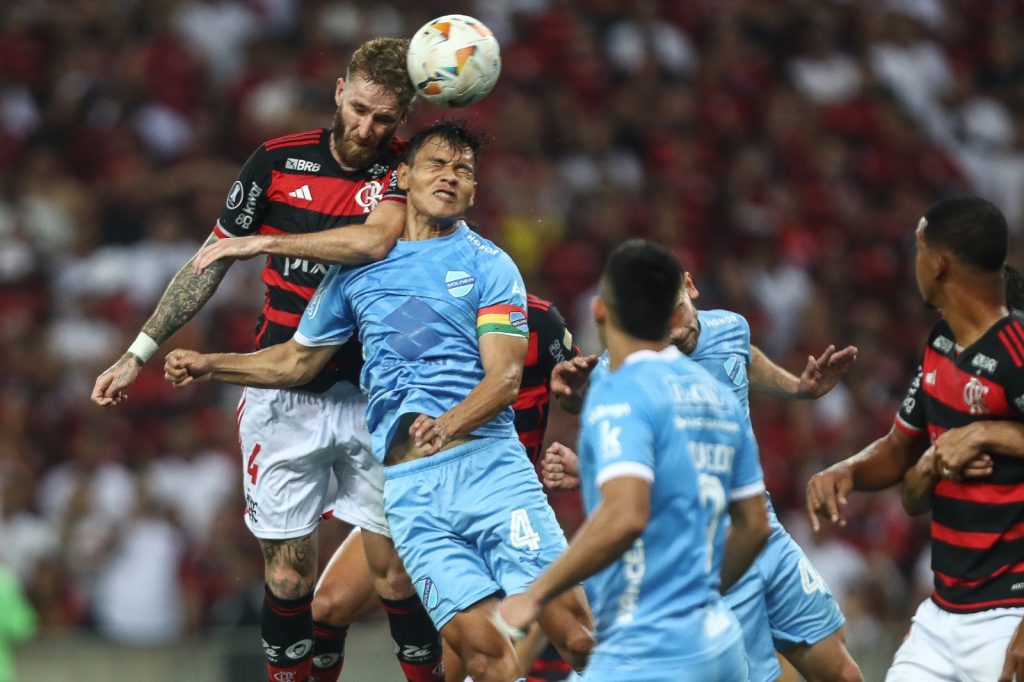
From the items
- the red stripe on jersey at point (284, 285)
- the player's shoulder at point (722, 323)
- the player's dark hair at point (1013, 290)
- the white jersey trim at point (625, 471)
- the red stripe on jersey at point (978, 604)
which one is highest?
the player's dark hair at point (1013, 290)

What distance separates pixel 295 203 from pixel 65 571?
4.73 meters

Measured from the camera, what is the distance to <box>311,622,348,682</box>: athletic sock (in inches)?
278

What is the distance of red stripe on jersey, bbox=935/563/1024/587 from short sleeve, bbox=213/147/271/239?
3265 millimetres

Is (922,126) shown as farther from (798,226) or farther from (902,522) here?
(902,522)

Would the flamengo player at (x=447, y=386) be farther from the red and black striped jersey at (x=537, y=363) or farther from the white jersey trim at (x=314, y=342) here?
the red and black striped jersey at (x=537, y=363)

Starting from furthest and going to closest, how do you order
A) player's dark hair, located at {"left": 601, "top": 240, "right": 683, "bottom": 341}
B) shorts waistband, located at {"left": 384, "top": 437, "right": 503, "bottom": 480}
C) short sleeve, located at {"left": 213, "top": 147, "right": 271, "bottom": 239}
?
1. short sleeve, located at {"left": 213, "top": 147, "right": 271, "bottom": 239}
2. shorts waistband, located at {"left": 384, "top": 437, "right": 503, "bottom": 480}
3. player's dark hair, located at {"left": 601, "top": 240, "right": 683, "bottom": 341}

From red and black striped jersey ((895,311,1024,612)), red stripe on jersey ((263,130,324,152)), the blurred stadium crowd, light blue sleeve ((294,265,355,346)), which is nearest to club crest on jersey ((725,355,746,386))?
red and black striped jersey ((895,311,1024,612))

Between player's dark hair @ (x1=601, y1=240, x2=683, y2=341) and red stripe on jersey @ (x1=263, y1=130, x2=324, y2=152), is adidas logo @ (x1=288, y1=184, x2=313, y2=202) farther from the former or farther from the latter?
player's dark hair @ (x1=601, y1=240, x2=683, y2=341)

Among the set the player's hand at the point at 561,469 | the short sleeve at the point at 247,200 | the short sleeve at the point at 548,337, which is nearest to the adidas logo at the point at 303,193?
the short sleeve at the point at 247,200

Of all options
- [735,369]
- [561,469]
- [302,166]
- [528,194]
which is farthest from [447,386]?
[528,194]

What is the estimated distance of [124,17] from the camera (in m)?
12.9

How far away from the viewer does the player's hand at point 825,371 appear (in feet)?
20.6

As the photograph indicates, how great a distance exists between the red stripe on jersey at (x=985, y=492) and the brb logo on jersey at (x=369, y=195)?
2666mm

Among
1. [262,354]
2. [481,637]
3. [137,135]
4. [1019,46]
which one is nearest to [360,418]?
[262,354]
